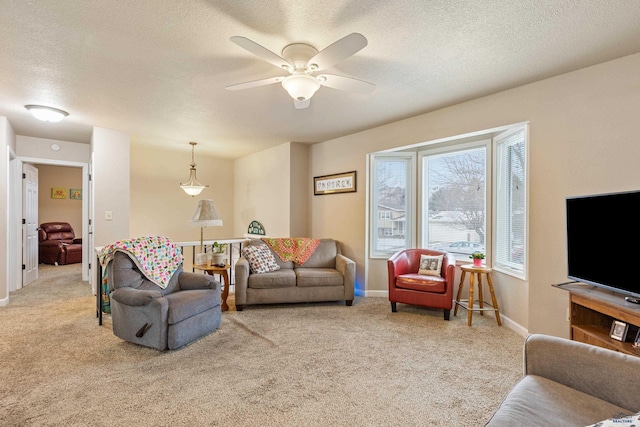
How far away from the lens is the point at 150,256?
3.16 meters

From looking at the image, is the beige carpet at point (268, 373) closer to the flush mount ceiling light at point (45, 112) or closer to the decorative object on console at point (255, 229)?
the flush mount ceiling light at point (45, 112)

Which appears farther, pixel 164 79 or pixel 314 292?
pixel 314 292

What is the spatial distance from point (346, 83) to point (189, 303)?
90.8 inches

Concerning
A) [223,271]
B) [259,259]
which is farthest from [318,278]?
[223,271]

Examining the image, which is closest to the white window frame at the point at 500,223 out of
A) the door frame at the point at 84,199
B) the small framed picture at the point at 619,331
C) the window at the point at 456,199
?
the window at the point at 456,199

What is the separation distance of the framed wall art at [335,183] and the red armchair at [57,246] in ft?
19.7

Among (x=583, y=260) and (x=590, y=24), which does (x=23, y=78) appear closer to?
(x=590, y=24)

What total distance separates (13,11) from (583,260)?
13.6 ft

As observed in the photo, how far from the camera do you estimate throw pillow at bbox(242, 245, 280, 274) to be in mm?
4066

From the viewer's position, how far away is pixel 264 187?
593 centimetres

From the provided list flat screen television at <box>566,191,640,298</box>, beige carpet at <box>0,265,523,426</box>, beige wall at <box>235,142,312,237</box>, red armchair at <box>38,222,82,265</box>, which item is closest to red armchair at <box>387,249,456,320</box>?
beige carpet at <box>0,265,523,426</box>

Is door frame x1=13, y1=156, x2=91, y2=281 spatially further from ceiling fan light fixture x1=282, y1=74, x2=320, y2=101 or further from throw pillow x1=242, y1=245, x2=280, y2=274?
ceiling fan light fixture x1=282, y1=74, x2=320, y2=101

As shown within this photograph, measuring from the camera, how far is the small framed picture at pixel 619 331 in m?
1.99

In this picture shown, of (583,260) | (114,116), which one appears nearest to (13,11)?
(114,116)
